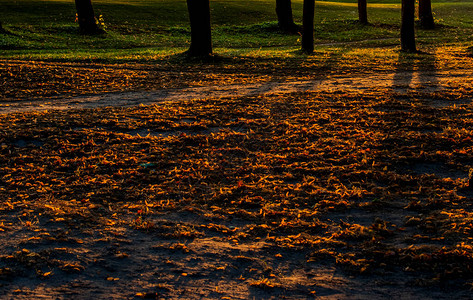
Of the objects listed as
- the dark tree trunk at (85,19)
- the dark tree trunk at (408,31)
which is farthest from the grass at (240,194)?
the dark tree trunk at (85,19)

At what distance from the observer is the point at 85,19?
25781 mm

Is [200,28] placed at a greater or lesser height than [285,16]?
lesser

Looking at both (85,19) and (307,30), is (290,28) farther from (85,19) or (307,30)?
(85,19)

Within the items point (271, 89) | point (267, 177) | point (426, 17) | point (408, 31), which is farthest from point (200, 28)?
point (426, 17)

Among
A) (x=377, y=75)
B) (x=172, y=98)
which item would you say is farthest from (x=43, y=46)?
(x=377, y=75)

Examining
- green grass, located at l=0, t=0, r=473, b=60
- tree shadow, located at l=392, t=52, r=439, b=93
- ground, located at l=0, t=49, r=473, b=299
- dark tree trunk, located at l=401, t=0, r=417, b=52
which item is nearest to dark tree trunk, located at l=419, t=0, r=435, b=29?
green grass, located at l=0, t=0, r=473, b=60

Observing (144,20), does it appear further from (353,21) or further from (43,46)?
(353,21)

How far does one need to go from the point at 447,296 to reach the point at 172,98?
7.69 meters

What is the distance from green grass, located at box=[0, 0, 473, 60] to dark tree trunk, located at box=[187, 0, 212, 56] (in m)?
1.87

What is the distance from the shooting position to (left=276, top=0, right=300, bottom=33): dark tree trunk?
27875 mm

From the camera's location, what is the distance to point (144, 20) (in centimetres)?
3116

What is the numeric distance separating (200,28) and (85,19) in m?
12.1

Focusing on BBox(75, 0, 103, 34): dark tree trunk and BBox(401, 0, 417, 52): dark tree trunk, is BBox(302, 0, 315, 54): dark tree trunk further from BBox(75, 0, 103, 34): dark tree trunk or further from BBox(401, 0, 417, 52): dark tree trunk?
BBox(75, 0, 103, 34): dark tree trunk

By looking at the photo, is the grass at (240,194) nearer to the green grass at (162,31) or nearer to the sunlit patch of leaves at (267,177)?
the sunlit patch of leaves at (267,177)
